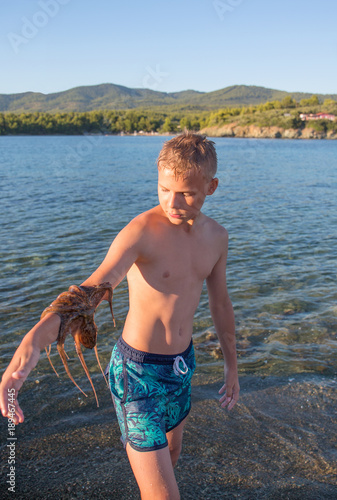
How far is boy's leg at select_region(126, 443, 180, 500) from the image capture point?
2.31 metres

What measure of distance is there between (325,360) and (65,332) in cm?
459

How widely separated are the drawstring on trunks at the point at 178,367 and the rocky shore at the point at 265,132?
460 feet

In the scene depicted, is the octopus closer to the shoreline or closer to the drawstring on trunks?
the drawstring on trunks

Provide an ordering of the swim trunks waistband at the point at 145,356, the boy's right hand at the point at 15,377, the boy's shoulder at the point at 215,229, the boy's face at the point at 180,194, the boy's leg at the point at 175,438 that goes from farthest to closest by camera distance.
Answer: the boy's shoulder at the point at 215,229 < the boy's leg at the point at 175,438 < the swim trunks waistband at the point at 145,356 < the boy's face at the point at 180,194 < the boy's right hand at the point at 15,377

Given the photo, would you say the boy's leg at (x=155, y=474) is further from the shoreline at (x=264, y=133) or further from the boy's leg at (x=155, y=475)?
the shoreline at (x=264, y=133)

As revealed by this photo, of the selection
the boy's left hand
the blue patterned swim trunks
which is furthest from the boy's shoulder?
the boy's left hand

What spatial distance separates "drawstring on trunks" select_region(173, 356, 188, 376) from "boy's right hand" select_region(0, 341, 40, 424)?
116cm

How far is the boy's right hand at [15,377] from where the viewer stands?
1.66m

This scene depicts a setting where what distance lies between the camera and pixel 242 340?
20.7 ft

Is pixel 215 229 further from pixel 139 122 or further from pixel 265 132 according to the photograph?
pixel 139 122

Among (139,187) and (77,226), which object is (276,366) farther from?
(139,187)

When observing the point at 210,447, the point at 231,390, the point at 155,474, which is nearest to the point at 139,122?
the point at 210,447

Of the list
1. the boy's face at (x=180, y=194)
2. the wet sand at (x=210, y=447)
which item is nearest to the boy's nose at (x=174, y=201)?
the boy's face at (x=180, y=194)

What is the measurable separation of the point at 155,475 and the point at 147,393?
0.45m
